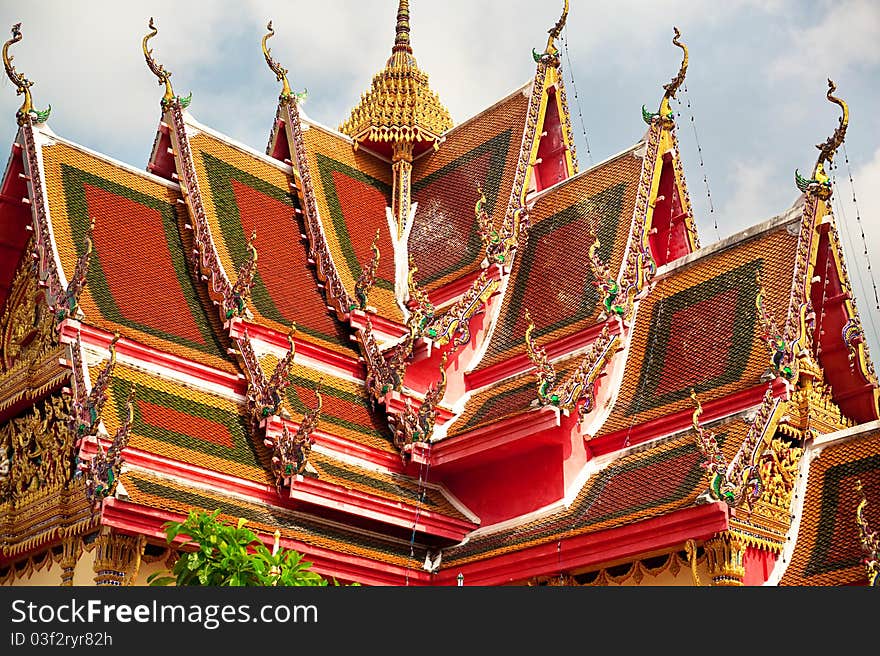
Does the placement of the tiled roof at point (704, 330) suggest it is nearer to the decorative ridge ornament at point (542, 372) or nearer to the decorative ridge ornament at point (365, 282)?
the decorative ridge ornament at point (542, 372)

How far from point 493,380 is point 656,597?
7636 mm

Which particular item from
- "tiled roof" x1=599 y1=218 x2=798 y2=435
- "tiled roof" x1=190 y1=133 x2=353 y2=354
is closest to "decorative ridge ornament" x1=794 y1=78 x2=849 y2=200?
"tiled roof" x1=599 y1=218 x2=798 y2=435

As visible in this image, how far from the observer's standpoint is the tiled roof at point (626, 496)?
1119 centimetres

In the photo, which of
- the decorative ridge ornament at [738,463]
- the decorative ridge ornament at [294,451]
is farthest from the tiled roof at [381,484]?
the decorative ridge ornament at [738,463]

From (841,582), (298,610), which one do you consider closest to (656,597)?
(298,610)

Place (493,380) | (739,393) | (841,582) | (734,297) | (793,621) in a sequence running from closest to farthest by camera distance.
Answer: (793,621)
(841,582)
(739,393)
(734,297)
(493,380)

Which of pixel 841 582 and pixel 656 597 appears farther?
pixel 841 582

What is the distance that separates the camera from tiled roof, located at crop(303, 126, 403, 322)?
604 inches

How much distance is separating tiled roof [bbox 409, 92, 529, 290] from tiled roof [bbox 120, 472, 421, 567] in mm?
3922

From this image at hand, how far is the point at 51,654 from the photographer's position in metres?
6.59

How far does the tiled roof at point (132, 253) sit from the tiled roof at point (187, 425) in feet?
1.55

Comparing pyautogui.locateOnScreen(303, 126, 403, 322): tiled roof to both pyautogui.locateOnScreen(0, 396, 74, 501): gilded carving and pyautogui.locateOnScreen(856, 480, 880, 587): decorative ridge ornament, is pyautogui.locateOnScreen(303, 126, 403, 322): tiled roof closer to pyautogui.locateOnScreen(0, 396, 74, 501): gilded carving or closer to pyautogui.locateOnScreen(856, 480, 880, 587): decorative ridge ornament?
pyautogui.locateOnScreen(0, 396, 74, 501): gilded carving

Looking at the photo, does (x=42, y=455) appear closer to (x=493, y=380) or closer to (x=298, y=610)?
(x=493, y=380)

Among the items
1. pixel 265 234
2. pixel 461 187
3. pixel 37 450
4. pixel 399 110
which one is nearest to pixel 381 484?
pixel 37 450
